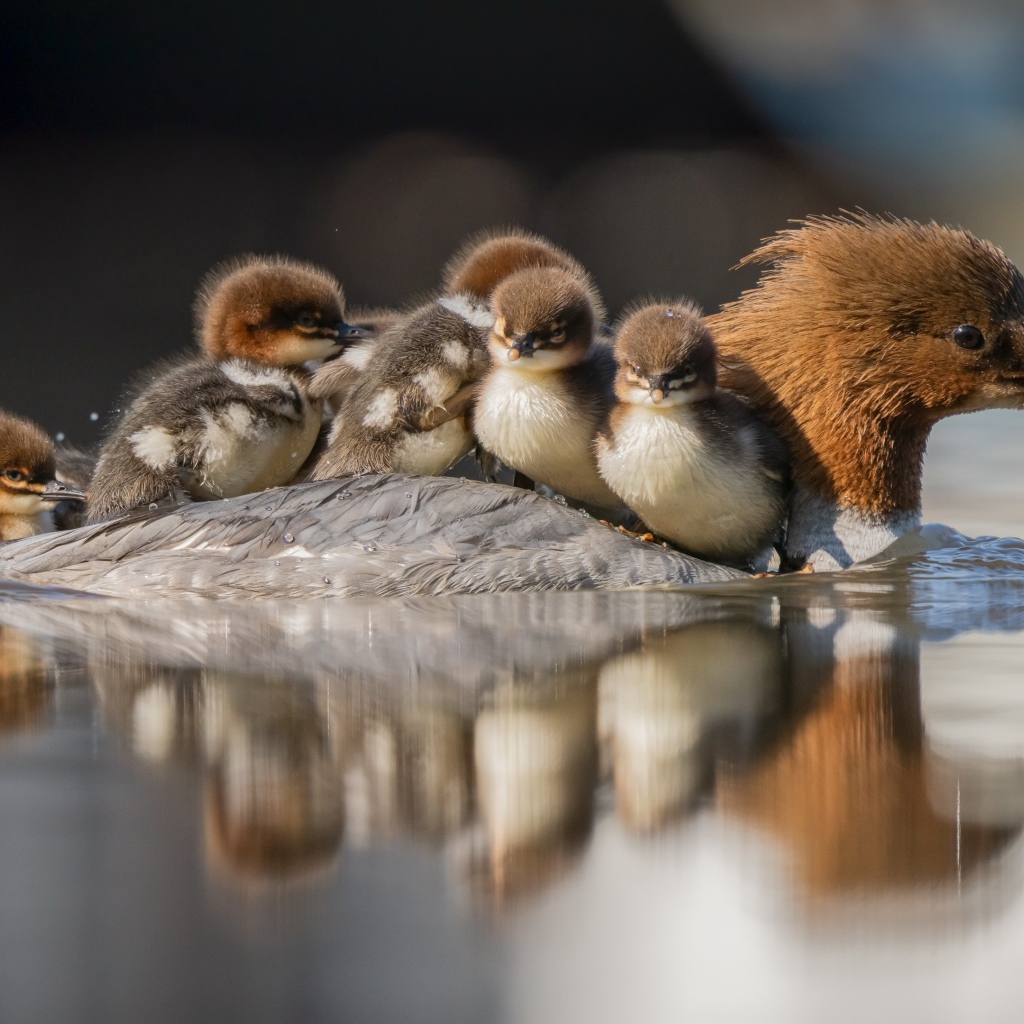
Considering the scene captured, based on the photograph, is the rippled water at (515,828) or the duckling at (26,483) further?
the duckling at (26,483)

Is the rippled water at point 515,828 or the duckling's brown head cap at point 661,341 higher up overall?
the duckling's brown head cap at point 661,341

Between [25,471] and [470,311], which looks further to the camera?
[25,471]

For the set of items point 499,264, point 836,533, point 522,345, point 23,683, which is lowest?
point 23,683

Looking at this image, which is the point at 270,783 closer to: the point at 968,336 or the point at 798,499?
the point at 798,499

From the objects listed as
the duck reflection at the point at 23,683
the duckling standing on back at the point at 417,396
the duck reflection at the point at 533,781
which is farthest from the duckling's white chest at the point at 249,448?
the duck reflection at the point at 533,781

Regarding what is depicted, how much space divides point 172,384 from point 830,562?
1.77 m

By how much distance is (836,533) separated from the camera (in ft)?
12.0

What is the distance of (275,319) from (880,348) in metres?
1.61

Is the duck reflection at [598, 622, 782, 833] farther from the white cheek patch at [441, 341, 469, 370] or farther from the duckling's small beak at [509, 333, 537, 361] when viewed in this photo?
the white cheek patch at [441, 341, 469, 370]

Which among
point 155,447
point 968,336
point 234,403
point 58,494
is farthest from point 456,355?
point 58,494

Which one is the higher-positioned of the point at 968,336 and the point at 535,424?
the point at 968,336

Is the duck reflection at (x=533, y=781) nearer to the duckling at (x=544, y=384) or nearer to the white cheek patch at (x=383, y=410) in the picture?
the duckling at (x=544, y=384)

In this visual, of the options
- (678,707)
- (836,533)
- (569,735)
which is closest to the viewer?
(569,735)

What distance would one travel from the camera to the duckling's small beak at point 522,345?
3.40 metres
